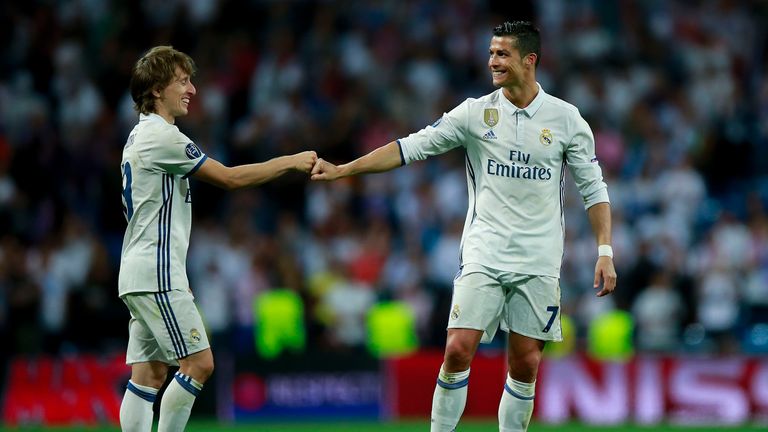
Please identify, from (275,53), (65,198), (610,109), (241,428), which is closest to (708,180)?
(610,109)

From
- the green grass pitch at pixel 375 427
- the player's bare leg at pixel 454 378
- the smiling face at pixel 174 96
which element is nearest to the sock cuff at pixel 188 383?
the player's bare leg at pixel 454 378

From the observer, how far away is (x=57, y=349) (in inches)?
580

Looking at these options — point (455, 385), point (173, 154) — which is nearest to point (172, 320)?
point (173, 154)

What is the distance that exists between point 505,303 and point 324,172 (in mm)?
1404

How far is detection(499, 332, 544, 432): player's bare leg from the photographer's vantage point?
25.7 ft

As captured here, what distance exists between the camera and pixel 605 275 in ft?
25.4

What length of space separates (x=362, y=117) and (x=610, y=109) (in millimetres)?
3304

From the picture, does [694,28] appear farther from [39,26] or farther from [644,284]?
[39,26]

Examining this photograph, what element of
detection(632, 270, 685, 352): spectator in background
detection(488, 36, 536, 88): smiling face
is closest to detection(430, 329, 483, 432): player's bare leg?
detection(488, 36, 536, 88): smiling face

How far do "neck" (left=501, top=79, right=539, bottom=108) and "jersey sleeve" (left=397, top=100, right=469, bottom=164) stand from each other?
280 mm

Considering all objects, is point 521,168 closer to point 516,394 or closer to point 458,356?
point 458,356

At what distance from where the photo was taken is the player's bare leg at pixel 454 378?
25.1 feet

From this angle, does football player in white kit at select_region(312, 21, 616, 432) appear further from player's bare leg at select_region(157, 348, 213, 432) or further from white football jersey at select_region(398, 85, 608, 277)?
player's bare leg at select_region(157, 348, 213, 432)

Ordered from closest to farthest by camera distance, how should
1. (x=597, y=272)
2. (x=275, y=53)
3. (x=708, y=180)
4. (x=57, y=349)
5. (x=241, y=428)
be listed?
(x=597, y=272)
(x=241, y=428)
(x=57, y=349)
(x=708, y=180)
(x=275, y=53)
